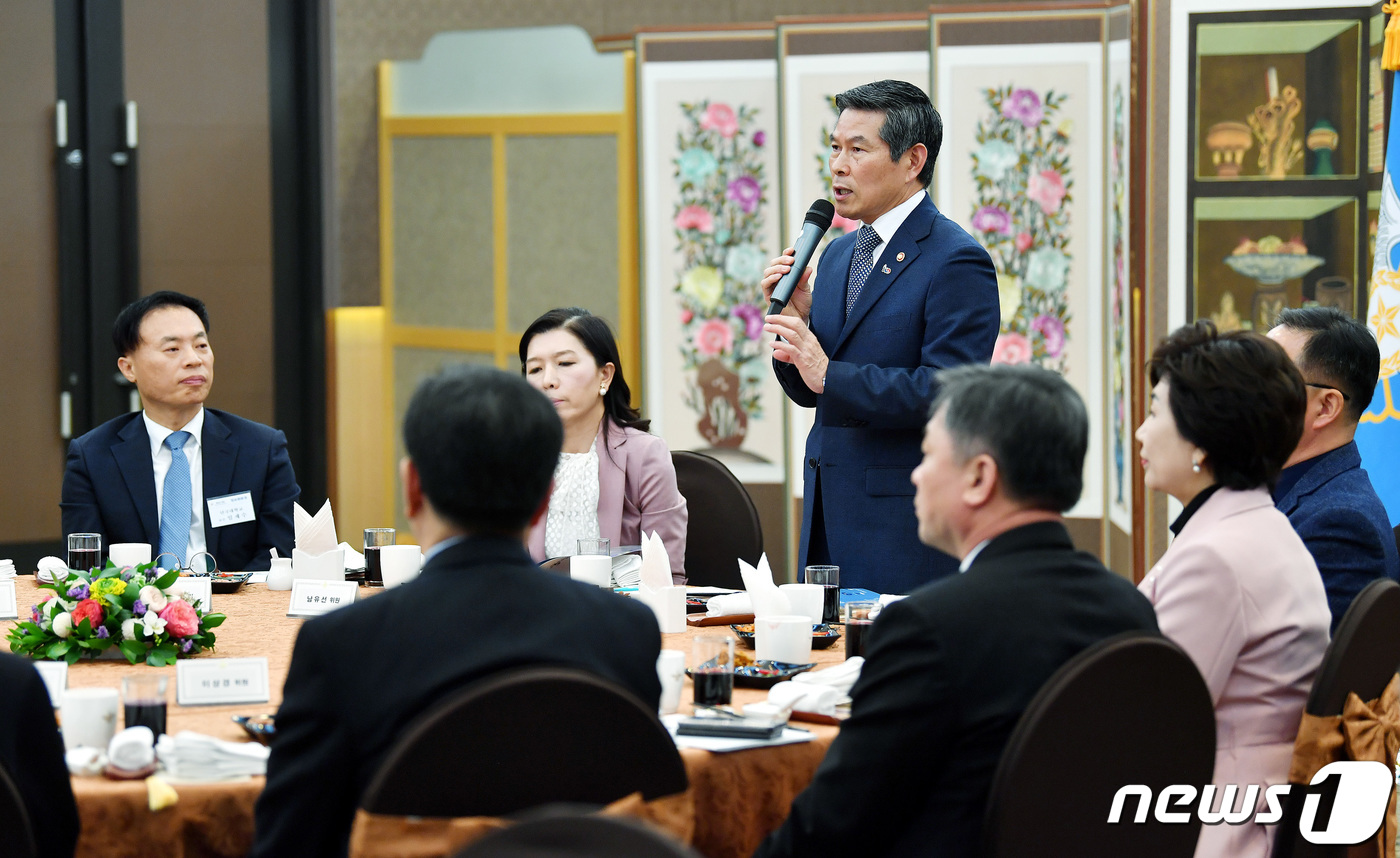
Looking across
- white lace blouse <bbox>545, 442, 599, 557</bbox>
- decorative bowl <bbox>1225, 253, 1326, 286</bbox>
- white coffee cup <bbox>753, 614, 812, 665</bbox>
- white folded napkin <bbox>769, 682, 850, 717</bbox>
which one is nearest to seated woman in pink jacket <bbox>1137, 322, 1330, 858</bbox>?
white folded napkin <bbox>769, 682, 850, 717</bbox>

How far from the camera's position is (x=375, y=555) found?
2.96 m

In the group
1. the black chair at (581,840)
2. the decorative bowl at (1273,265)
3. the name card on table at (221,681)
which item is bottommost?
the name card on table at (221,681)

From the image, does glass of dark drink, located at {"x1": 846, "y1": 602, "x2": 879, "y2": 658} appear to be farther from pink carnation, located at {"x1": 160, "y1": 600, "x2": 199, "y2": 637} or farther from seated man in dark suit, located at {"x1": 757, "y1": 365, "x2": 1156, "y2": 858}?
pink carnation, located at {"x1": 160, "y1": 600, "x2": 199, "y2": 637}

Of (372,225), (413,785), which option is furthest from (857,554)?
(372,225)

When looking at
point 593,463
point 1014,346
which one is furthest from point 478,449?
point 1014,346

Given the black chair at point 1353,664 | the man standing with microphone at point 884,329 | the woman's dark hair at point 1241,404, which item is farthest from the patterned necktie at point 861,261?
the black chair at point 1353,664

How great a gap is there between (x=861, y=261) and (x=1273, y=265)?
1.98m

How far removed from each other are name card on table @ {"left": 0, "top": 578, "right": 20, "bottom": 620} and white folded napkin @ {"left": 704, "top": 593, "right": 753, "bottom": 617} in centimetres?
130

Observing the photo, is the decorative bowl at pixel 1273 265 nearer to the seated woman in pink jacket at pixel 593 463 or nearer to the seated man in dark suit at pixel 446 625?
the seated woman in pink jacket at pixel 593 463

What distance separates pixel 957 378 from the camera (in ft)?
5.45

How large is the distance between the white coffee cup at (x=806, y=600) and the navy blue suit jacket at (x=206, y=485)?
151 centimetres

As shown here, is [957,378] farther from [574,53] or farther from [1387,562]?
[574,53]

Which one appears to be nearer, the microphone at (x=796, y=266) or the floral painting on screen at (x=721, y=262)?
the microphone at (x=796, y=266)

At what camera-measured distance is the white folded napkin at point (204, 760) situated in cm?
163
